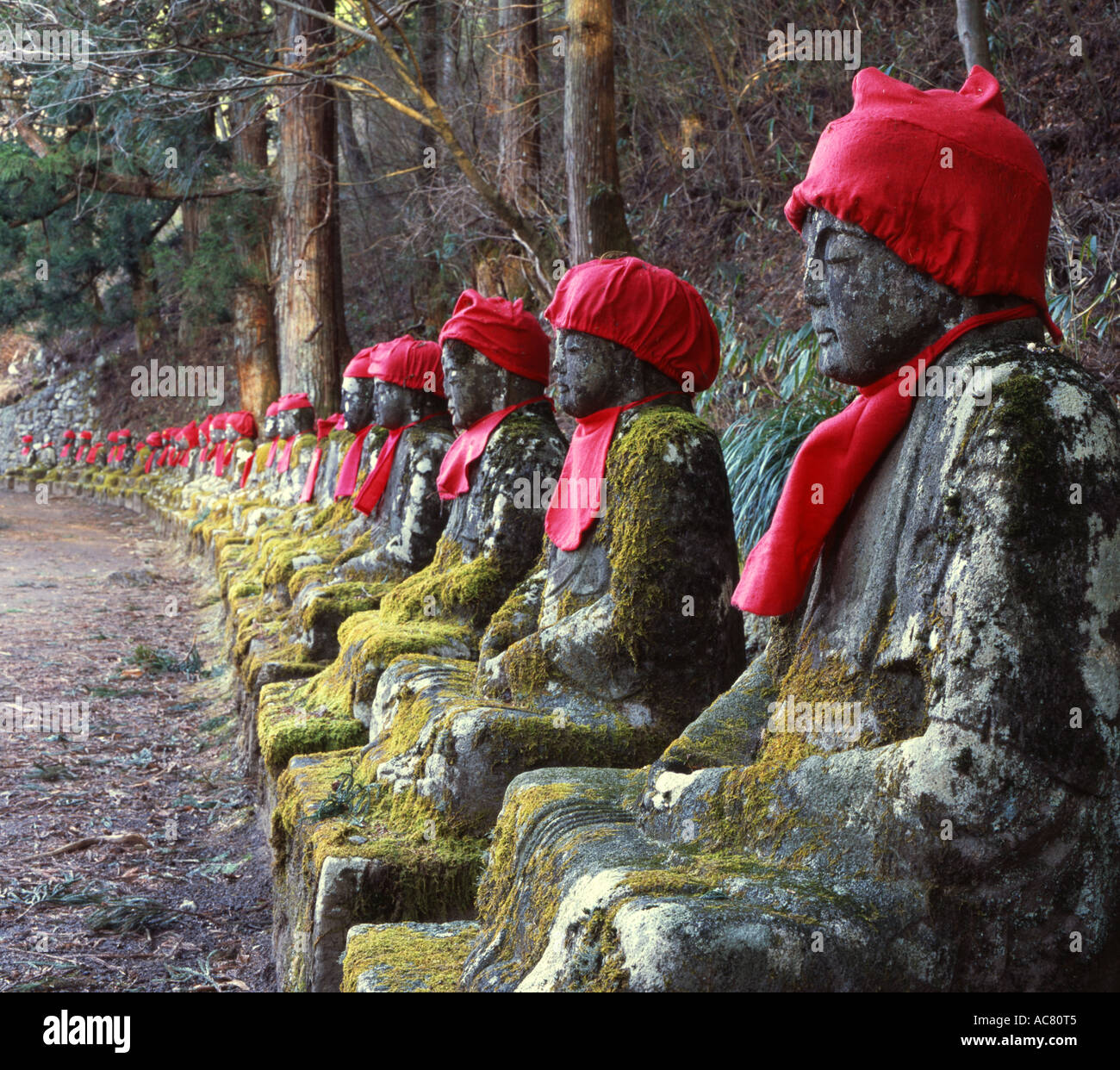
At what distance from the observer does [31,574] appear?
13.5 meters

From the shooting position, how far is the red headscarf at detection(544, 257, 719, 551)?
3.55 m

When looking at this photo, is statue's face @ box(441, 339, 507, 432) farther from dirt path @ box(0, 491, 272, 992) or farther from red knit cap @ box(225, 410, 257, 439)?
red knit cap @ box(225, 410, 257, 439)

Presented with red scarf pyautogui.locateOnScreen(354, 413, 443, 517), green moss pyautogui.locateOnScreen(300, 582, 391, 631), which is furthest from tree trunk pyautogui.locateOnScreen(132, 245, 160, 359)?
green moss pyautogui.locateOnScreen(300, 582, 391, 631)

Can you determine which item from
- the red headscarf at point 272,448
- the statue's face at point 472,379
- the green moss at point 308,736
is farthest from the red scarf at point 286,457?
the green moss at point 308,736

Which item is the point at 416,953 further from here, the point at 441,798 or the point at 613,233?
the point at 613,233

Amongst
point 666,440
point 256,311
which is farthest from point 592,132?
point 256,311

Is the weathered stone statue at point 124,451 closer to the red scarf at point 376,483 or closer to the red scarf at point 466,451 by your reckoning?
the red scarf at point 376,483

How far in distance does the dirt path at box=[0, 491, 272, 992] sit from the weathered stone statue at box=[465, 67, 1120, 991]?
208 cm

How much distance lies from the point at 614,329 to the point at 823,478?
1.32m

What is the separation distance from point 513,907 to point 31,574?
12547 millimetres

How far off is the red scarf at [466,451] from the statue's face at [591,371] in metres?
1.18

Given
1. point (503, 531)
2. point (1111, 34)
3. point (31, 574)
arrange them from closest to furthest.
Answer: point (503, 531)
point (1111, 34)
point (31, 574)
